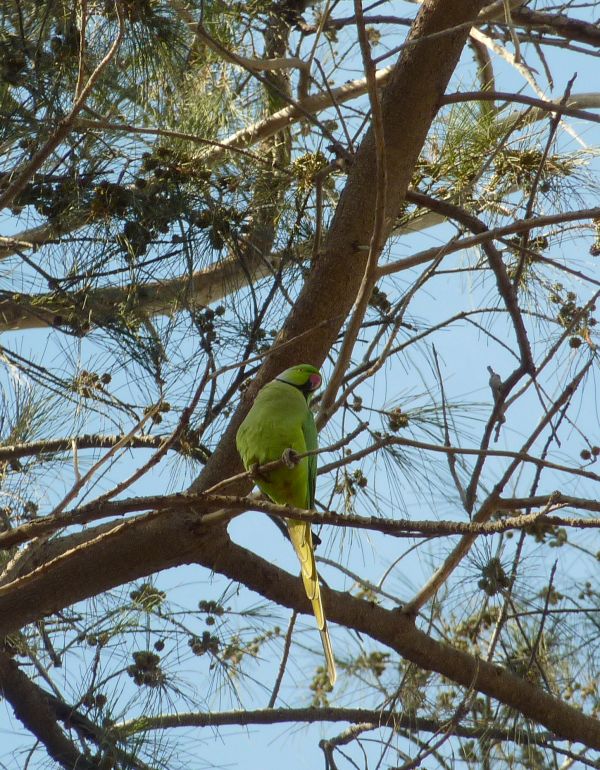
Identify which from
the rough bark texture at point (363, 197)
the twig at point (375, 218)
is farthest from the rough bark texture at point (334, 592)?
the twig at point (375, 218)

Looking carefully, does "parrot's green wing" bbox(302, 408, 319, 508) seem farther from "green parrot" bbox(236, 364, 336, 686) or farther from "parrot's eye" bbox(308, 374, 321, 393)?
"parrot's eye" bbox(308, 374, 321, 393)

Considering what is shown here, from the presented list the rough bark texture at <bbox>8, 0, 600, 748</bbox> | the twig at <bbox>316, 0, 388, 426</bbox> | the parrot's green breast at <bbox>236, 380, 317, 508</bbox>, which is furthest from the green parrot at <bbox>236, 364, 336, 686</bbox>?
the twig at <bbox>316, 0, 388, 426</bbox>

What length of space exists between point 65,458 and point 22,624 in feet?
2.76

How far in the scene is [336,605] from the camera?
2.19 m

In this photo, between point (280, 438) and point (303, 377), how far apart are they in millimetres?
287

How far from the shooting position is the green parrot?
196cm

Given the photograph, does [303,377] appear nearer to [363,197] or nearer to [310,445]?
[310,445]

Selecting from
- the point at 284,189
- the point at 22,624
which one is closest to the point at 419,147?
the point at 284,189

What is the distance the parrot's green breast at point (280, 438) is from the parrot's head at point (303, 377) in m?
0.04

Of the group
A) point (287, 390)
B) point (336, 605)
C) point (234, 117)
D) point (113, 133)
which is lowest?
point (336, 605)

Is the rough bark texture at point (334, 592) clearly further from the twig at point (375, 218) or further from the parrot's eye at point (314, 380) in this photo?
the twig at point (375, 218)

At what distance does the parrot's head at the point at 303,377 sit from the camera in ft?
7.41

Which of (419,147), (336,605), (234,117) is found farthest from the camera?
(234,117)

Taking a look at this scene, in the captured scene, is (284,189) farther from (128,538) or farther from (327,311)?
(128,538)
